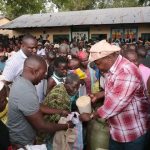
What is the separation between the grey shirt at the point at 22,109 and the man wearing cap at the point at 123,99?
28.8 inches

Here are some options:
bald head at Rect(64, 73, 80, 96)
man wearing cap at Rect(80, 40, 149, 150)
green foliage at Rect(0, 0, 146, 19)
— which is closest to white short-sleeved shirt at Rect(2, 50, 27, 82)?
bald head at Rect(64, 73, 80, 96)

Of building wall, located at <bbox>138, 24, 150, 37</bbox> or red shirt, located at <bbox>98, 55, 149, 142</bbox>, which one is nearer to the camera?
red shirt, located at <bbox>98, 55, 149, 142</bbox>

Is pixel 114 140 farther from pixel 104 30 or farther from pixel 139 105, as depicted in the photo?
pixel 104 30

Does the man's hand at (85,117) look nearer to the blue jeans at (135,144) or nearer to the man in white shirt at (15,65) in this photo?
the blue jeans at (135,144)

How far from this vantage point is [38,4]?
19.7 meters

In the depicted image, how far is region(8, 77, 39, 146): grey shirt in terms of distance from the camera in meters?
3.14

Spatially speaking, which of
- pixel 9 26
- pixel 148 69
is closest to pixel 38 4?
pixel 9 26

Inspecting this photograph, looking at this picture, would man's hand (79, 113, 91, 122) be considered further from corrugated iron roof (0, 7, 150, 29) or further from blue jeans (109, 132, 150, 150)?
corrugated iron roof (0, 7, 150, 29)

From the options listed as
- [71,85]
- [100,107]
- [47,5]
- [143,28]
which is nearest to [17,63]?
[71,85]

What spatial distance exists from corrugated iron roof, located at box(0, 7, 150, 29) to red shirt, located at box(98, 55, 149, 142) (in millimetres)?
17426

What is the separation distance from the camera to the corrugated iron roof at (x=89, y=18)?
21.8 metres

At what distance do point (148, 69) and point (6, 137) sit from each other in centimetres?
263

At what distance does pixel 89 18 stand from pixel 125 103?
20730 millimetres

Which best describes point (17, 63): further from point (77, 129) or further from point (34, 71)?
point (34, 71)
